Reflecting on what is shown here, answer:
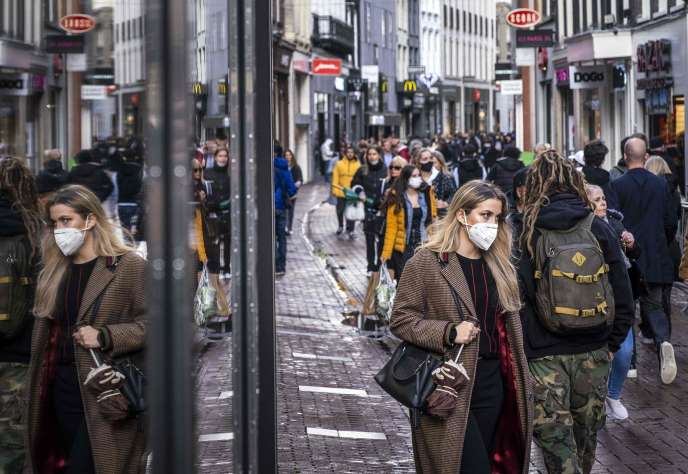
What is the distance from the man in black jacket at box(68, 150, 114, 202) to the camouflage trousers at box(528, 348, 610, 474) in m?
3.22

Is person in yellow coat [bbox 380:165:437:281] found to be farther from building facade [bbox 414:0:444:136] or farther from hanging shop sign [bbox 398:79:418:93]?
hanging shop sign [bbox 398:79:418:93]

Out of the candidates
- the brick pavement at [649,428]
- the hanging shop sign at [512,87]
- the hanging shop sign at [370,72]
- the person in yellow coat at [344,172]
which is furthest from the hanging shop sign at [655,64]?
the hanging shop sign at [370,72]

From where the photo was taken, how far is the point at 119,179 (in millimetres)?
3260

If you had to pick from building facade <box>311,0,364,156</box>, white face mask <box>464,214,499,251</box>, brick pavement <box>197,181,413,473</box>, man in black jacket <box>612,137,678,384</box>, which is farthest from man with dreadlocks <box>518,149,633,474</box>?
building facade <box>311,0,364,156</box>

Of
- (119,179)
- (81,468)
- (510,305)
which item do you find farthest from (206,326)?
(510,305)

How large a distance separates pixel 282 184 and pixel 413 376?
54.6 ft

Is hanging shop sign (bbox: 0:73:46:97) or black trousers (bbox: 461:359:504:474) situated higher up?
hanging shop sign (bbox: 0:73:46:97)

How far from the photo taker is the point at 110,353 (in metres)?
4.53

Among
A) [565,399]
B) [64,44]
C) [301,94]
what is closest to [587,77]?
[301,94]

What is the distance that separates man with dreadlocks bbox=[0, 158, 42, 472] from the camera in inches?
182

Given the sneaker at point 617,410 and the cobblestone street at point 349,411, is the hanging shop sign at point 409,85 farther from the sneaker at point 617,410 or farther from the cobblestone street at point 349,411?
the sneaker at point 617,410

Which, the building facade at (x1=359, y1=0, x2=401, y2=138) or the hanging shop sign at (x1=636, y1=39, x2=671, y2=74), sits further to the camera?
the building facade at (x1=359, y1=0, x2=401, y2=138)

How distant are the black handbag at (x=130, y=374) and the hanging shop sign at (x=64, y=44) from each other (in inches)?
42.2

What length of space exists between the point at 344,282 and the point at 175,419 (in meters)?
18.2
